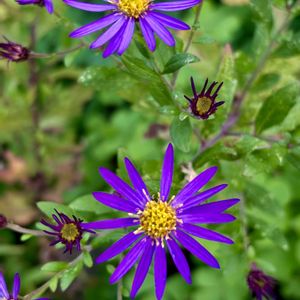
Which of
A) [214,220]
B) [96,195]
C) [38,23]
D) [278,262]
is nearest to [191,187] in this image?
[214,220]

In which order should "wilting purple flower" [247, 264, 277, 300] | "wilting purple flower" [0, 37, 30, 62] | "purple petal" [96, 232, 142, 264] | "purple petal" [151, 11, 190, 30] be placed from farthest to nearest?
"wilting purple flower" [247, 264, 277, 300]
"wilting purple flower" [0, 37, 30, 62]
"purple petal" [151, 11, 190, 30]
"purple petal" [96, 232, 142, 264]

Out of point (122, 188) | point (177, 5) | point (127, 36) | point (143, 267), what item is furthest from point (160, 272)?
point (177, 5)

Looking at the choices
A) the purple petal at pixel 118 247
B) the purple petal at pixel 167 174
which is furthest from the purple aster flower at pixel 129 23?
the purple petal at pixel 118 247

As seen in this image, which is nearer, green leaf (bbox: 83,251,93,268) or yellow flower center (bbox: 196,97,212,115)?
yellow flower center (bbox: 196,97,212,115)

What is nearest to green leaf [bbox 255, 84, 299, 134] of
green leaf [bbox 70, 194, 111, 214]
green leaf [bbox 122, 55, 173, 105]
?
green leaf [bbox 122, 55, 173, 105]

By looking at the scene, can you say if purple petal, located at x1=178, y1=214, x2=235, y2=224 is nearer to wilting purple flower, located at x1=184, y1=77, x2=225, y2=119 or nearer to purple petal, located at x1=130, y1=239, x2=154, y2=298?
purple petal, located at x1=130, y1=239, x2=154, y2=298

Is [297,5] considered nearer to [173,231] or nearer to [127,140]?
[173,231]
